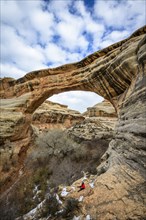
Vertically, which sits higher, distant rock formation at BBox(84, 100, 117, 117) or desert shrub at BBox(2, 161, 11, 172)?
distant rock formation at BBox(84, 100, 117, 117)

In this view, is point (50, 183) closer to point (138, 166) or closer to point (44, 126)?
point (138, 166)

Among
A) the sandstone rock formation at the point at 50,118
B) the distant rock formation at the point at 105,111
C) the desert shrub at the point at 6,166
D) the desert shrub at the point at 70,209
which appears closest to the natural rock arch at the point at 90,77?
the desert shrub at the point at 6,166

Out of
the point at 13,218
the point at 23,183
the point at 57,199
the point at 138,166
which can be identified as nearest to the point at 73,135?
the point at 23,183

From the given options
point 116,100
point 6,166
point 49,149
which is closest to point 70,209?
point 116,100

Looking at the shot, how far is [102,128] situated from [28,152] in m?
8.23

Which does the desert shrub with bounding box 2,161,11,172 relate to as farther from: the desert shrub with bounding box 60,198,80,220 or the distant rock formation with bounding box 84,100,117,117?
the distant rock formation with bounding box 84,100,117,117

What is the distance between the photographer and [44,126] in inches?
1025

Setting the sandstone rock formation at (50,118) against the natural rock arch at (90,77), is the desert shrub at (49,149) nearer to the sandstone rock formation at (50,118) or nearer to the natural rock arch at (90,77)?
the natural rock arch at (90,77)

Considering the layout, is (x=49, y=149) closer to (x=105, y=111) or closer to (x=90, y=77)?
(x=90, y=77)

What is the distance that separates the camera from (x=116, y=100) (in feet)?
26.9

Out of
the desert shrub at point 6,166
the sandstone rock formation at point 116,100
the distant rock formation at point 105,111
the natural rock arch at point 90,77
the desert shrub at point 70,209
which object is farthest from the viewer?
the distant rock formation at point 105,111

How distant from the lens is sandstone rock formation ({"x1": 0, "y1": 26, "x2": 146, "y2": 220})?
333cm

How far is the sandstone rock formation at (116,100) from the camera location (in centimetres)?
333

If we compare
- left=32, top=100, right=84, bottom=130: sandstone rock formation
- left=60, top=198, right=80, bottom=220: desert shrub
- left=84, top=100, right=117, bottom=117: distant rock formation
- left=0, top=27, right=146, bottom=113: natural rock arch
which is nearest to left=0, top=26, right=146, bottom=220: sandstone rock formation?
left=0, top=27, right=146, bottom=113: natural rock arch
